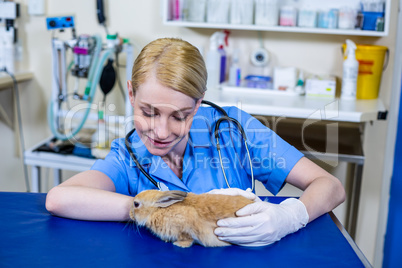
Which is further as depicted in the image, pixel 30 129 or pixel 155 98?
pixel 30 129

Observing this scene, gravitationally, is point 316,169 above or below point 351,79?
below

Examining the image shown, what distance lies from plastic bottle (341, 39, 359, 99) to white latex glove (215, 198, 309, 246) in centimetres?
138

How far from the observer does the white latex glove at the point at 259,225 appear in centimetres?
90

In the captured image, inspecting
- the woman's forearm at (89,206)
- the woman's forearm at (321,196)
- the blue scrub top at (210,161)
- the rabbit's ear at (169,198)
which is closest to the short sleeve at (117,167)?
the blue scrub top at (210,161)

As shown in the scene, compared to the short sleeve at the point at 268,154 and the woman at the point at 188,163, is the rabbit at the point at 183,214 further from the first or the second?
the short sleeve at the point at 268,154

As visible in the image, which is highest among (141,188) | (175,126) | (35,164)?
(175,126)

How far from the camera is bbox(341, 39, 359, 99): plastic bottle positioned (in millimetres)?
2199

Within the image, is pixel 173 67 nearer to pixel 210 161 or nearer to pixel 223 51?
pixel 210 161

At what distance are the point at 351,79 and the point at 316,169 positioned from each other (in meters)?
1.10

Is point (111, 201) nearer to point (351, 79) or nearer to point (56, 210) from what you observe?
point (56, 210)

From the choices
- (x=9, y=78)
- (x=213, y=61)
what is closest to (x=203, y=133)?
(x=213, y=61)

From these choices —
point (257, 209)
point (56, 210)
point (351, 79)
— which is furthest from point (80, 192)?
point (351, 79)

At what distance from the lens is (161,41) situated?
116 centimetres

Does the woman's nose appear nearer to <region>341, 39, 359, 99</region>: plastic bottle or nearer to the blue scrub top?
the blue scrub top
